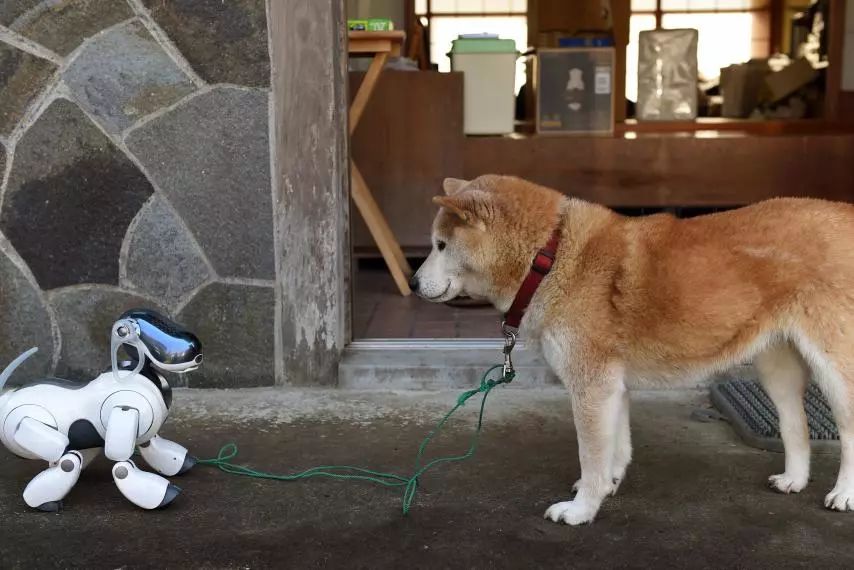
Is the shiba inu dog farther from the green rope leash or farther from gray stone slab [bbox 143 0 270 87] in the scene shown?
gray stone slab [bbox 143 0 270 87]

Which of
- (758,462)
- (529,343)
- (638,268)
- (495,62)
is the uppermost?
(495,62)


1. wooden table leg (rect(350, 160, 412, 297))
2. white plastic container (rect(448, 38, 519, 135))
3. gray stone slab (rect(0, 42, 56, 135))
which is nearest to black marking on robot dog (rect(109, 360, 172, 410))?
gray stone slab (rect(0, 42, 56, 135))

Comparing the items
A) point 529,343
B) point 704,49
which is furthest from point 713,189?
point 704,49

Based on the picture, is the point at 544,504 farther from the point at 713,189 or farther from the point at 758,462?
the point at 713,189

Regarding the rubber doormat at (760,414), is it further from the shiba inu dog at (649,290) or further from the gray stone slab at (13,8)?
the gray stone slab at (13,8)

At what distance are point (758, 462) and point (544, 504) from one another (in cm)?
91

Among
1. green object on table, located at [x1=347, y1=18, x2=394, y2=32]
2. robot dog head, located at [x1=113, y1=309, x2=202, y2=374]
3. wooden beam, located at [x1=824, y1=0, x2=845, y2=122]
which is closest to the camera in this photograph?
robot dog head, located at [x1=113, y1=309, x2=202, y2=374]

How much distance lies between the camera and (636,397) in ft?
14.8

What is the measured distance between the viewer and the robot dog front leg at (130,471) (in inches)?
127

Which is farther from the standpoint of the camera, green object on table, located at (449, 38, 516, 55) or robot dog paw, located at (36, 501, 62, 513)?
green object on table, located at (449, 38, 516, 55)

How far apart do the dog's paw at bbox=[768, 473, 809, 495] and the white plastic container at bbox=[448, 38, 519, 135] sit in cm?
443

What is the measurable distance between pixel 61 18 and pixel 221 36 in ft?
2.30

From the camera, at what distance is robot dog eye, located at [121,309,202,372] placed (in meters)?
3.30

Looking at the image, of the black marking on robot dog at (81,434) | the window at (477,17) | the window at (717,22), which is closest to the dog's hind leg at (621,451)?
the black marking on robot dog at (81,434)
